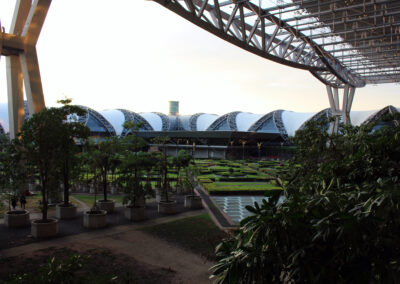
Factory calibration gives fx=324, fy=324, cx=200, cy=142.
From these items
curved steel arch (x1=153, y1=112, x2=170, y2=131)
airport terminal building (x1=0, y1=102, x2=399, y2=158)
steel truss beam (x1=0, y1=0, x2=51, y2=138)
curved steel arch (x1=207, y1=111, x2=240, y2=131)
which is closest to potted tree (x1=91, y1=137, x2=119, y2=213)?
steel truss beam (x1=0, y1=0, x2=51, y2=138)

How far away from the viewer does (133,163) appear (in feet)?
47.3

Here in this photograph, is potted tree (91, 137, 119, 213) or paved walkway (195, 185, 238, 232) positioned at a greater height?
potted tree (91, 137, 119, 213)

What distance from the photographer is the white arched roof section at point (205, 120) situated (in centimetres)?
7804

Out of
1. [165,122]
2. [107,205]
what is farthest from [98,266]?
[165,122]

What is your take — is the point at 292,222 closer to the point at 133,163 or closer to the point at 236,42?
the point at 133,163

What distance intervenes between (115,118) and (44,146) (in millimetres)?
58287

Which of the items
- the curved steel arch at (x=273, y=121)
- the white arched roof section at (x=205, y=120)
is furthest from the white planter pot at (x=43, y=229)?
the white arched roof section at (x=205, y=120)

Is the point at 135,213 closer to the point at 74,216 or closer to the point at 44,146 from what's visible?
the point at 74,216

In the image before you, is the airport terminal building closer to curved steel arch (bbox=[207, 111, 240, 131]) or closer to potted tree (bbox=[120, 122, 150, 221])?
curved steel arch (bbox=[207, 111, 240, 131])

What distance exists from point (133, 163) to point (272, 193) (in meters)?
11.7

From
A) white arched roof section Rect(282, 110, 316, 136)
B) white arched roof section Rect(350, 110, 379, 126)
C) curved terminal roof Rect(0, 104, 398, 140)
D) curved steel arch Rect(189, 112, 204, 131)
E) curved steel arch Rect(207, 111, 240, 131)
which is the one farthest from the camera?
curved steel arch Rect(189, 112, 204, 131)

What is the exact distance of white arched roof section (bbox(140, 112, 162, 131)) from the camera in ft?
250

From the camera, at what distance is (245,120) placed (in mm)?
72938

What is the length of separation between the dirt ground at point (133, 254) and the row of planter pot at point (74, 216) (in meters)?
0.62
